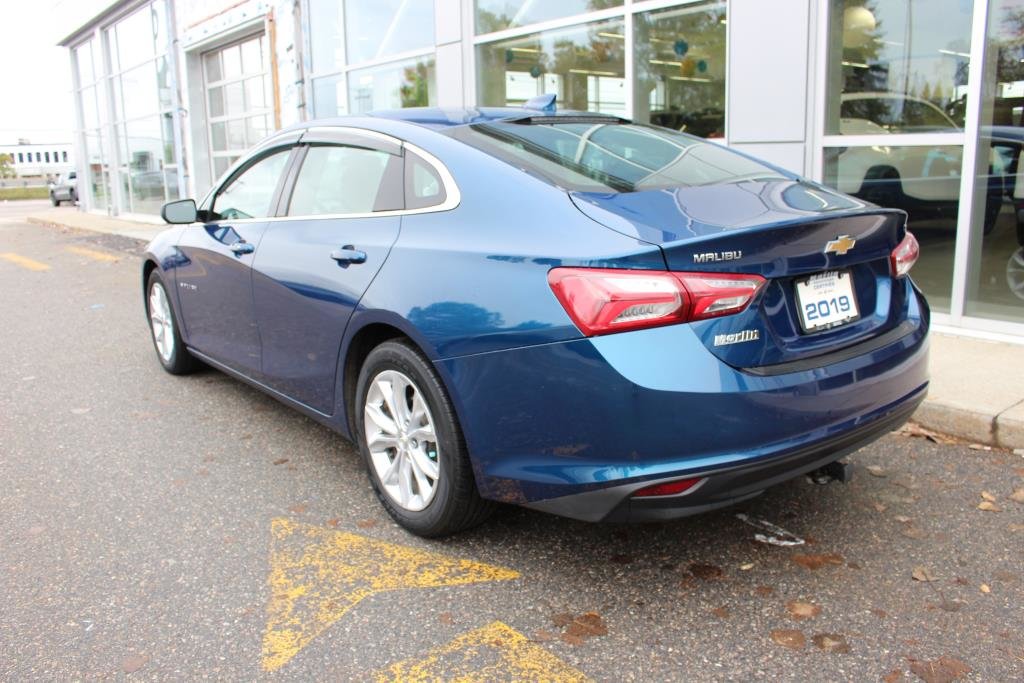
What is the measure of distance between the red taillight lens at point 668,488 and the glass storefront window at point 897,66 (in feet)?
14.9

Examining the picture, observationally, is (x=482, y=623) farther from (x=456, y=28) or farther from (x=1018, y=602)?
(x=456, y=28)

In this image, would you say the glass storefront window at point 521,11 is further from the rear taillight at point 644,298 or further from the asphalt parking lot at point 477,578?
the rear taillight at point 644,298

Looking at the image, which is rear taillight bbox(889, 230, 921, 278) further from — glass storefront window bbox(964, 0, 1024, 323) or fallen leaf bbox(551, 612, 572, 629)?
glass storefront window bbox(964, 0, 1024, 323)

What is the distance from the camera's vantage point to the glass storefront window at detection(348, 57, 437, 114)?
1070 centimetres

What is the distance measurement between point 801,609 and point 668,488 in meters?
0.68

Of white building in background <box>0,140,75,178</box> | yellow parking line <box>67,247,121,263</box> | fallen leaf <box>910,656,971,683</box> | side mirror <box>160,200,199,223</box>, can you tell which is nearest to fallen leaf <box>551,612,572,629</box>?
fallen leaf <box>910,656,971,683</box>

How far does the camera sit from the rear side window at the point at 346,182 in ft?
11.3

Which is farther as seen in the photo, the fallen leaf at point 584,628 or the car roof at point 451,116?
the car roof at point 451,116

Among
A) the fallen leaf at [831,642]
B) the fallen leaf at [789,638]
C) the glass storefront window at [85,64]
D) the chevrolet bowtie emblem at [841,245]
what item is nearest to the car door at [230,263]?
the chevrolet bowtie emblem at [841,245]

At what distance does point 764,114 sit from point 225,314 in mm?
4371

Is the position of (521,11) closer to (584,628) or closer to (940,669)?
(584,628)

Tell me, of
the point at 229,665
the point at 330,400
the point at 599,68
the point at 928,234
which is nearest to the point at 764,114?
the point at 928,234

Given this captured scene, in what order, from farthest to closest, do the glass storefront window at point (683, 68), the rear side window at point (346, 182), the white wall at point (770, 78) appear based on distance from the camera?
1. the glass storefront window at point (683, 68)
2. the white wall at point (770, 78)
3. the rear side window at point (346, 182)

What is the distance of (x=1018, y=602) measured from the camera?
2.71 meters
